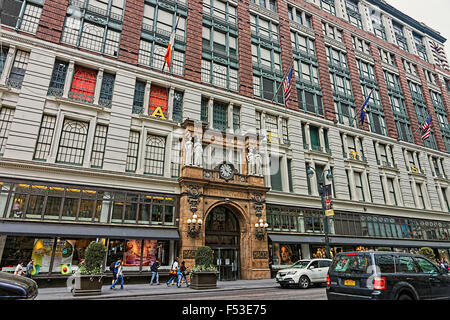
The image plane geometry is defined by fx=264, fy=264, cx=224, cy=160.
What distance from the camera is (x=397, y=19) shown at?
48.2 metres

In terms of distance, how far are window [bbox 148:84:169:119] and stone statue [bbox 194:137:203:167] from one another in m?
3.91

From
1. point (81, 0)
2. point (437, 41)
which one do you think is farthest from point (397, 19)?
point (81, 0)

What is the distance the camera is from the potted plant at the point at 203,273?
52.6 ft

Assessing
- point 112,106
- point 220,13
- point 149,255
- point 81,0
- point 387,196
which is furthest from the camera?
point 387,196

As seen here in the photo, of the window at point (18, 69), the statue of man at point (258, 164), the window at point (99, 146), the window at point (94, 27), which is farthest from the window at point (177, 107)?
the window at point (18, 69)

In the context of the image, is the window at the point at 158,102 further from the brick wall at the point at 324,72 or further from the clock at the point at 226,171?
the brick wall at the point at 324,72

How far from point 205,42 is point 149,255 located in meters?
21.7

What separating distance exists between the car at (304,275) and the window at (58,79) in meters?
20.6

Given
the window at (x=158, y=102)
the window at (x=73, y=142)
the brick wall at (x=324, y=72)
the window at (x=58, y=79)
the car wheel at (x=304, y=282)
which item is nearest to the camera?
the car wheel at (x=304, y=282)

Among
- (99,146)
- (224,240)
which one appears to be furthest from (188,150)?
(224,240)

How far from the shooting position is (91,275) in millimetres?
13297

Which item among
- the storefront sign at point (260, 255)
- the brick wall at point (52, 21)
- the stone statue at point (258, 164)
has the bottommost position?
the storefront sign at point (260, 255)

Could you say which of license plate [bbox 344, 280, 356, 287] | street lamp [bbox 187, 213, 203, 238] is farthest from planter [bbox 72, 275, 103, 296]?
license plate [bbox 344, 280, 356, 287]

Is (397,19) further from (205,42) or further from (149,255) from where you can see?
(149,255)
